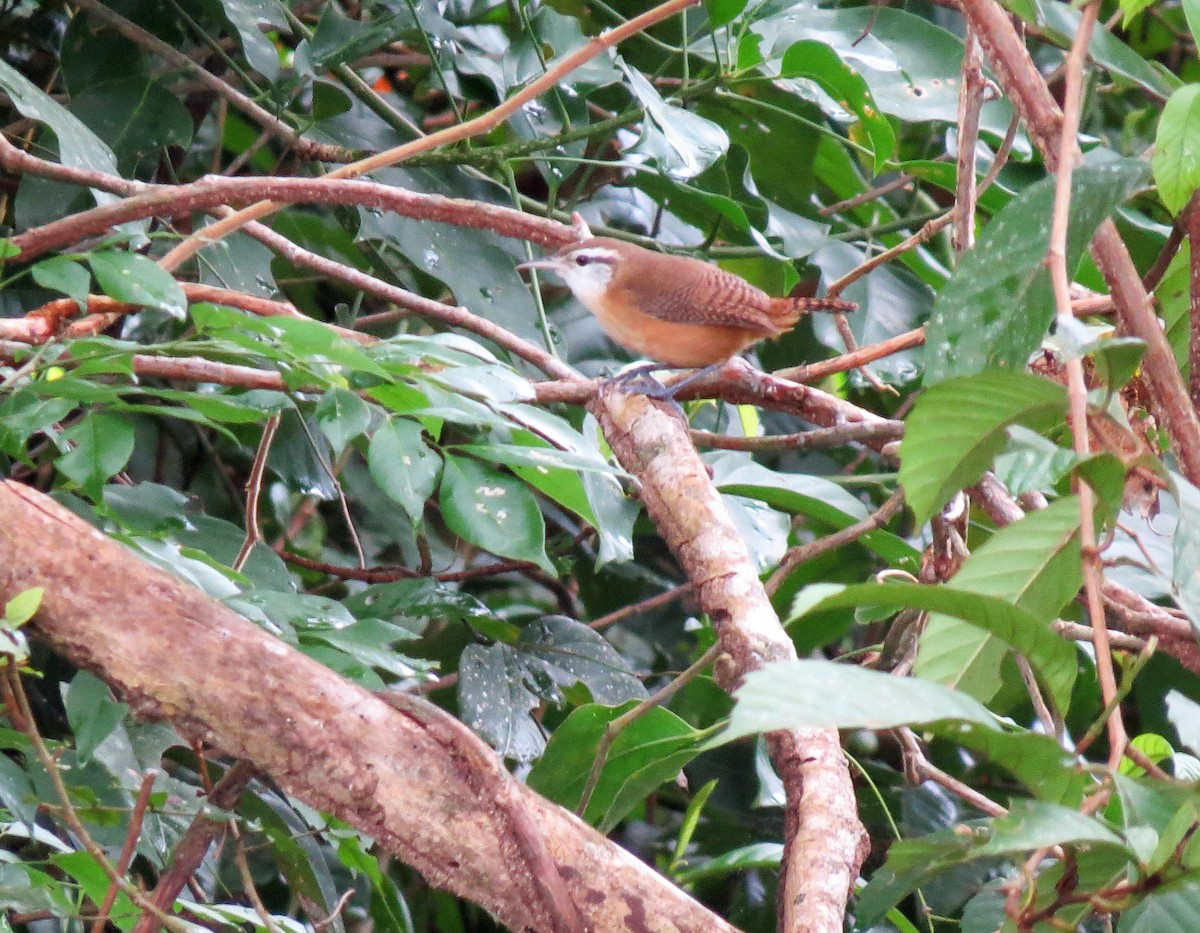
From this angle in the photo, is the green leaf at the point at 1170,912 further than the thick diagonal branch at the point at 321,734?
No

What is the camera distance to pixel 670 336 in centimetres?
302

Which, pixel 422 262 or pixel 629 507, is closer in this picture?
pixel 629 507

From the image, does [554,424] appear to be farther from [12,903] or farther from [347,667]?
[12,903]

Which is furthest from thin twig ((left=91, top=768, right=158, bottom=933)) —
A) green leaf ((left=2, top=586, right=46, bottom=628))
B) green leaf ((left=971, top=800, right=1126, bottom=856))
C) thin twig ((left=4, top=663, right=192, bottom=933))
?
green leaf ((left=971, top=800, right=1126, bottom=856))

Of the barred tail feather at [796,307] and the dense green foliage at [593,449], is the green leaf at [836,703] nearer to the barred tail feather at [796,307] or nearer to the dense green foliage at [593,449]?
the dense green foliage at [593,449]

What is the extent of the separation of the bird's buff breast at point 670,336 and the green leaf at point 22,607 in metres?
1.89

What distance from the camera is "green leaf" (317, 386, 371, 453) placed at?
1.38 meters

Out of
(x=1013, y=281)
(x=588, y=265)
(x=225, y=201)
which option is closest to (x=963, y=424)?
(x=1013, y=281)

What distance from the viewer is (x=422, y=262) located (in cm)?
261

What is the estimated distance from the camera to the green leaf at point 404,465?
1442mm

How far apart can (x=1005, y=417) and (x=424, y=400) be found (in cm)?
79

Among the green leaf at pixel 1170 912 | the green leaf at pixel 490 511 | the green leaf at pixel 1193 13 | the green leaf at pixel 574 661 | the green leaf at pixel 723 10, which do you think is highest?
the green leaf at pixel 1193 13

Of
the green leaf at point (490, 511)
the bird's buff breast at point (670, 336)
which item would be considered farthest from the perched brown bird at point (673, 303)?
the green leaf at point (490, 511)

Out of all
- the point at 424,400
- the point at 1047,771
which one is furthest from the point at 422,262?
the point at 1047,771
